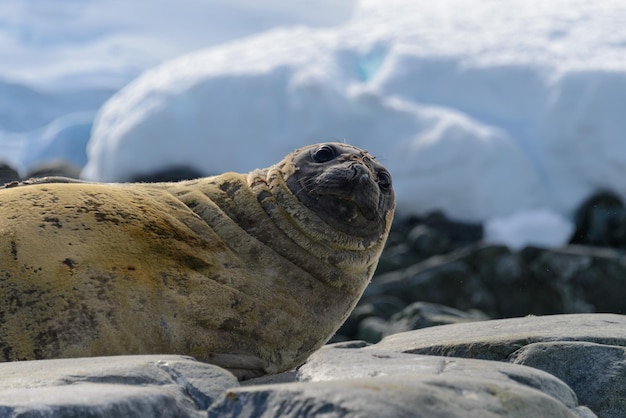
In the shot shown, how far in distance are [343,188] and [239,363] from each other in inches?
45.1

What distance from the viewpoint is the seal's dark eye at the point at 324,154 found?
18.3 feet

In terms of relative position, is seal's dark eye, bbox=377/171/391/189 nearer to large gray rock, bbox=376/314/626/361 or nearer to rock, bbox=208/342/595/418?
large gray rock, bbox=376/314/626/361

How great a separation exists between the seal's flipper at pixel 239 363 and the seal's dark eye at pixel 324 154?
1284 mm

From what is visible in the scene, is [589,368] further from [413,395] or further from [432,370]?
[413,395]

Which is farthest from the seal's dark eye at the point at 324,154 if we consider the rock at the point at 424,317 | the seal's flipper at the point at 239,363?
the rock at the point at 424,317

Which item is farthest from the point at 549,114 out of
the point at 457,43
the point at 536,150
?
the point at 457,43

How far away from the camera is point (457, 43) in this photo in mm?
23641

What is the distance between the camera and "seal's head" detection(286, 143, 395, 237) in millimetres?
5328

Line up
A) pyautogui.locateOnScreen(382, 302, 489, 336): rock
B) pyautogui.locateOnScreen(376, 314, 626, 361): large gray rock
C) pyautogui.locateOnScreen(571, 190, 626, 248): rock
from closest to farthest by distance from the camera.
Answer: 1. pyautogui.locateOnScreen(376, 314, 626, 361): large gray rock
2. pyautogui.locateOnScreen(382, 302, 489, 336): rock
3. pyautogui.locateOnScreen(571, 190, 626, 248): rock

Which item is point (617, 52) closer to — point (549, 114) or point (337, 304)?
point (549, 114)

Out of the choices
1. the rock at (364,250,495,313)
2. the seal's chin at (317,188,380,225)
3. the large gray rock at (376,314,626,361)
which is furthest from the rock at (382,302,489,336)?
the rock at (364,250,495,313)

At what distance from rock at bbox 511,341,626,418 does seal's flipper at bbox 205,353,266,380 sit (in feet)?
4.00

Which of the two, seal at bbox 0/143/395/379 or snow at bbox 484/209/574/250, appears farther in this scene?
snow at bbox 484/209/574/250

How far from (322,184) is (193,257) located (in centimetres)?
86
